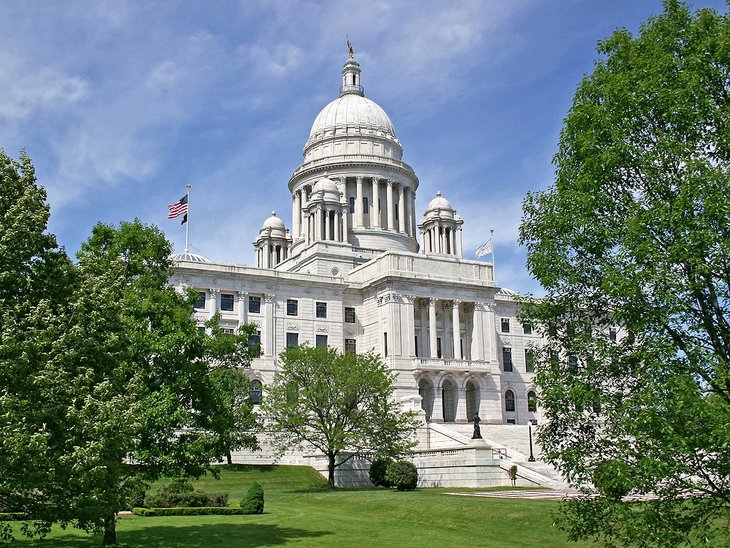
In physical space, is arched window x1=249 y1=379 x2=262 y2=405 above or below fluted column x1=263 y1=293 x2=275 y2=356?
below

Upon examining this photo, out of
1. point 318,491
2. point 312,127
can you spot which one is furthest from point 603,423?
point 312,127

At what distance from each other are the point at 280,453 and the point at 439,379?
2817 centimetres

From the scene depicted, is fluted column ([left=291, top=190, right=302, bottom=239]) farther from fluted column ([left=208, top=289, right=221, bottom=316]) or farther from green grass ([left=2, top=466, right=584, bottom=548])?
green grass ([left=2, top=466, right=584, bottom=548])

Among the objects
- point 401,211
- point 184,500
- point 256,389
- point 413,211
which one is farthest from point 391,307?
point 184,500

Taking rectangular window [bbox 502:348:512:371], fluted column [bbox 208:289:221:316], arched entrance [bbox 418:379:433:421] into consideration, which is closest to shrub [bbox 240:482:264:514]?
fluted column [bbox 208:289:221:316]

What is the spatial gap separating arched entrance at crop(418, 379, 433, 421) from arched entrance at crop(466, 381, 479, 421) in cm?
472

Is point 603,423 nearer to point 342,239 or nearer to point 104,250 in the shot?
point 104,250

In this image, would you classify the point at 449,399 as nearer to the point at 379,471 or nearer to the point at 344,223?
the point at 344,223

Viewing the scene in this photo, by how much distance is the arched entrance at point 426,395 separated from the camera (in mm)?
78562

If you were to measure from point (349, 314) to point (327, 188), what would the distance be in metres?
19.9

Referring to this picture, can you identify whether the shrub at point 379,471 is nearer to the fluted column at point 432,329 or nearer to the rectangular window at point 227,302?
the rectangular window at point 227,302

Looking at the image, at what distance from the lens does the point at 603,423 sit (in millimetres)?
18766

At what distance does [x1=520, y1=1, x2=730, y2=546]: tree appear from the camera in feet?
55.1

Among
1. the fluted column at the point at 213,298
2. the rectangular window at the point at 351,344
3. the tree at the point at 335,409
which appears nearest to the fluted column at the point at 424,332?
the rectangular window at the point at 351,344
